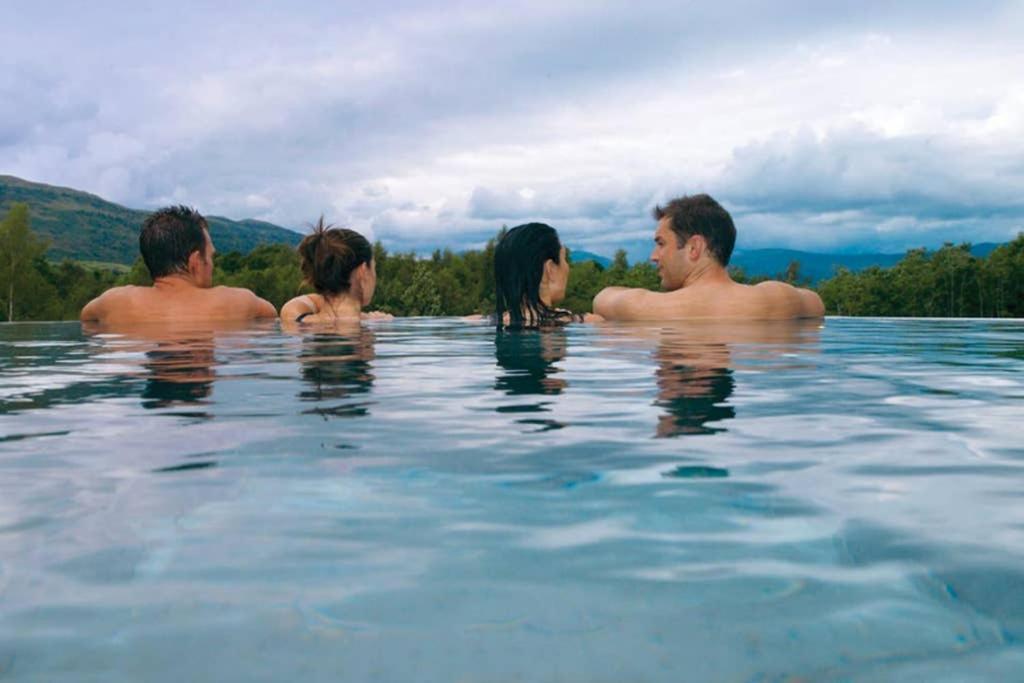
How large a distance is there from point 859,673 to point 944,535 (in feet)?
3.03

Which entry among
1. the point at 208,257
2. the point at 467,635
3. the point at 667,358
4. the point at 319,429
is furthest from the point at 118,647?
the point at 208,257

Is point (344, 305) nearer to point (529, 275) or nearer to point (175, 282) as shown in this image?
point (175, 282)

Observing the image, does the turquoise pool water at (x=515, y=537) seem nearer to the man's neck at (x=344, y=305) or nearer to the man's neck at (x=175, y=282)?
the man's neck at (x=175, y=282)

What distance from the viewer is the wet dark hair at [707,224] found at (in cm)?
1095

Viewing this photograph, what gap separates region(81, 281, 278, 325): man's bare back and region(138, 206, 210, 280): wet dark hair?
14.0 inches

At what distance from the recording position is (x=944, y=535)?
7.50 feet

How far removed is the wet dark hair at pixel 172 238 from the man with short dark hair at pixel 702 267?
18.8 feet

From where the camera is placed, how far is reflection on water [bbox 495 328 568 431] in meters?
4.48

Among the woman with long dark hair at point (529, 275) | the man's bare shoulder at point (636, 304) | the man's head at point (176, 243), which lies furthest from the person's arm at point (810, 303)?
the man's head at point (176, 243)

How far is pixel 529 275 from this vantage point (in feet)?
32.8

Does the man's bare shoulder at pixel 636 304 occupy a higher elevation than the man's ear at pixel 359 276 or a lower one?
lower

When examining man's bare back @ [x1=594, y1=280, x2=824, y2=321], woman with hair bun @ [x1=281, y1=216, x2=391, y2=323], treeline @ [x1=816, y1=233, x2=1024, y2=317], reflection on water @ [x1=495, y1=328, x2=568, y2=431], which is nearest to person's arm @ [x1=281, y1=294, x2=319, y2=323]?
woman with hair bun @ [x1=281, y1=216, x2=391, y2=323]

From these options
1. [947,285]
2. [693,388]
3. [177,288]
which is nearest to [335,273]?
[177,288]

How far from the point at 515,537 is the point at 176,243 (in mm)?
10220
